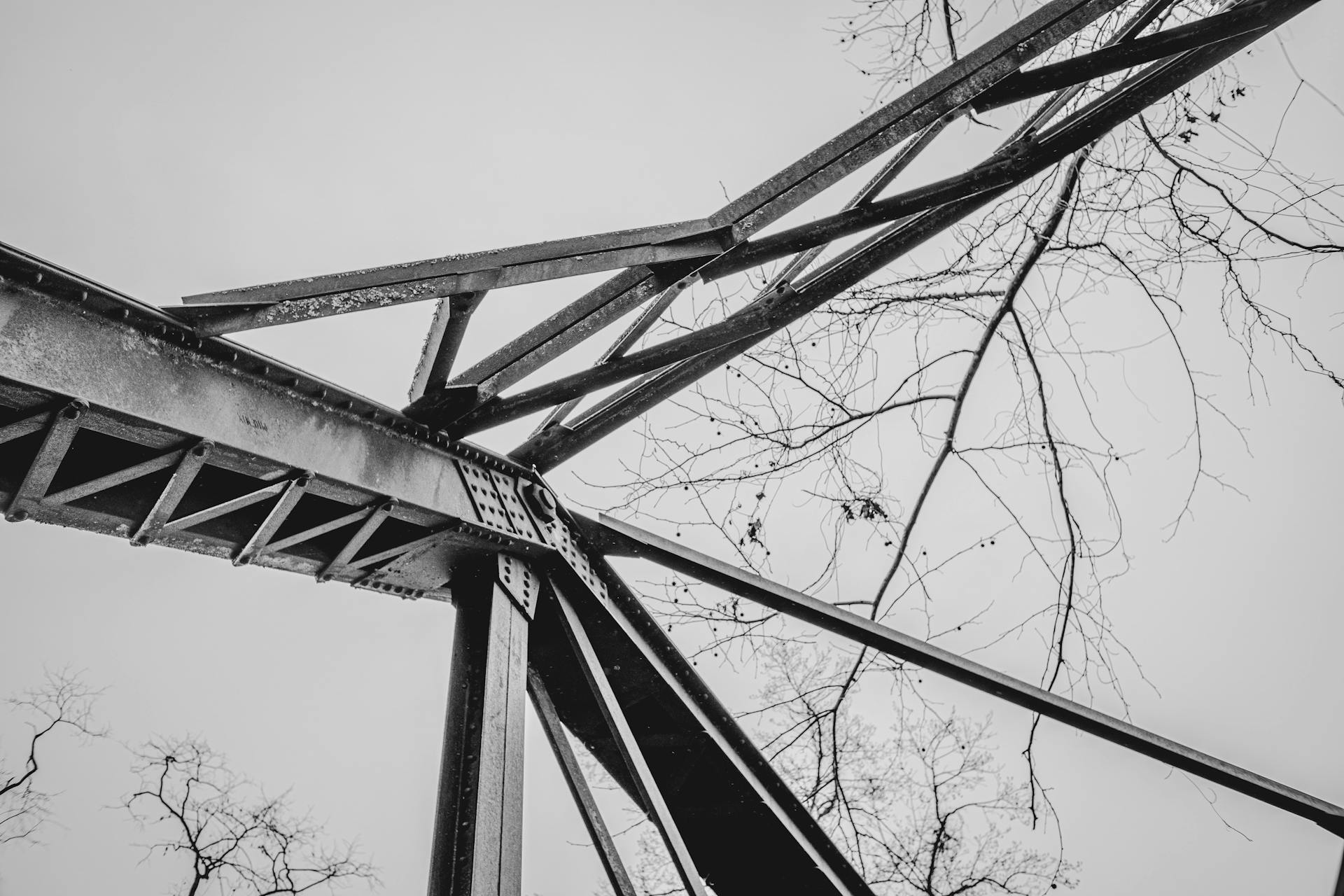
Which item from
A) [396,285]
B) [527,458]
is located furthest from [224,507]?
[527,458]

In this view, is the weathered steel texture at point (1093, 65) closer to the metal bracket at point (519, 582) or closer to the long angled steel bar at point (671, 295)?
the long angled steel bar at point (671, 295)

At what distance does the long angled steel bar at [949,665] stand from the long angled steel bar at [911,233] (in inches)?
16.5

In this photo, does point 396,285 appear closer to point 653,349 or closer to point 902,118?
point 653,349

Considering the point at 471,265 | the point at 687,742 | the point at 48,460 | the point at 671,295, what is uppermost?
the point at 671,295

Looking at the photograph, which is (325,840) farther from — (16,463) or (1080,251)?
(1080,251)

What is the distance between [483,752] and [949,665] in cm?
189

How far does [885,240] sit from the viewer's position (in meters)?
3.58

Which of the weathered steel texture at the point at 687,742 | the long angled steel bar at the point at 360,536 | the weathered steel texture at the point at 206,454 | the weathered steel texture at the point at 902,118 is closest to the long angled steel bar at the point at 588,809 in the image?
the weathered steel texture at the point at 687,742

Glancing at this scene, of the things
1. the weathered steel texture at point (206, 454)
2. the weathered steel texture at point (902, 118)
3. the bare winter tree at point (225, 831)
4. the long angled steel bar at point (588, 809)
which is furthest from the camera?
the bare winter tree at point (225, 831)

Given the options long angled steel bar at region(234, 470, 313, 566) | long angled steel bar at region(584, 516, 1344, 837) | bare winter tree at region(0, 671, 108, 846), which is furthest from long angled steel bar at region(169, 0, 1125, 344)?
bare winter tree at region(0, 671, 108, 846)

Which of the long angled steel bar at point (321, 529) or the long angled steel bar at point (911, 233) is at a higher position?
the long angled steel bar at point (911, 233)

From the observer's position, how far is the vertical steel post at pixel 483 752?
7.82ft

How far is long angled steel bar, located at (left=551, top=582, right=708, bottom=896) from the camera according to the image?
266 centimetres

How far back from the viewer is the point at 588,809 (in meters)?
3.06
